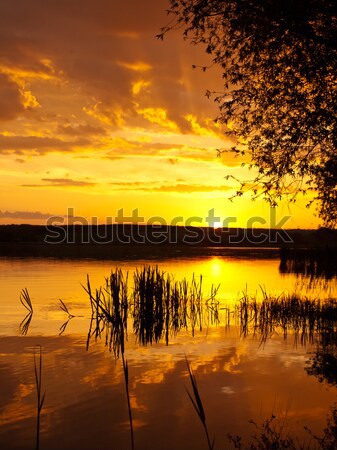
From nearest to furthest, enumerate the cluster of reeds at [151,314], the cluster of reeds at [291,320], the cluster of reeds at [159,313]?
the cluster of reeds at [151,314]
the cluster of reeds at [291,320]
the cluster of reeds at [159,313]

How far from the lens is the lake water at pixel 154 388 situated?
9.98 m

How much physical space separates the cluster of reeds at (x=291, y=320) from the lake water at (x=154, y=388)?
60 centimetres

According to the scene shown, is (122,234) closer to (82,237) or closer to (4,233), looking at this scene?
(82,237)

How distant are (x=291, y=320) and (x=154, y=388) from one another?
10.7 metres

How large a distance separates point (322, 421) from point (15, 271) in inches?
1649

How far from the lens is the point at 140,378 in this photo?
1352 centimetres

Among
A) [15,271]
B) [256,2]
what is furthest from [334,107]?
[15,271]

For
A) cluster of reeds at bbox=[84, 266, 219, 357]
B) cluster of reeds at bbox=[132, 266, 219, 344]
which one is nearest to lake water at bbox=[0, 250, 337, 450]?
cluster of reeds at bbox=[84, 266, 219, 357]

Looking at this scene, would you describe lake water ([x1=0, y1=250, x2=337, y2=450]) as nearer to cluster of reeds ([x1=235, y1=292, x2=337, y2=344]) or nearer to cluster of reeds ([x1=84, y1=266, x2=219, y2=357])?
cluster of reeds ([x1=84, y1=266, x2=219, y2=357])

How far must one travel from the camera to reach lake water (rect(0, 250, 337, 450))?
32.7 feet

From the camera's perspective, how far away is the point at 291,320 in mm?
22109

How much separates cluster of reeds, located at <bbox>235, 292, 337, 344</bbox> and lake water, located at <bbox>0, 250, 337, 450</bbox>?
23.8 inches

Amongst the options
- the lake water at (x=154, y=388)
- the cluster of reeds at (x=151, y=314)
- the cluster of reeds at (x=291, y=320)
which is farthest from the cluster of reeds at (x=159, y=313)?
the cluster of reeds at (x=291, y=320)

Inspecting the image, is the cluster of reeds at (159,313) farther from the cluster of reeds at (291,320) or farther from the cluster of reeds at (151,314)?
the cluster of reeds at (291,320)
